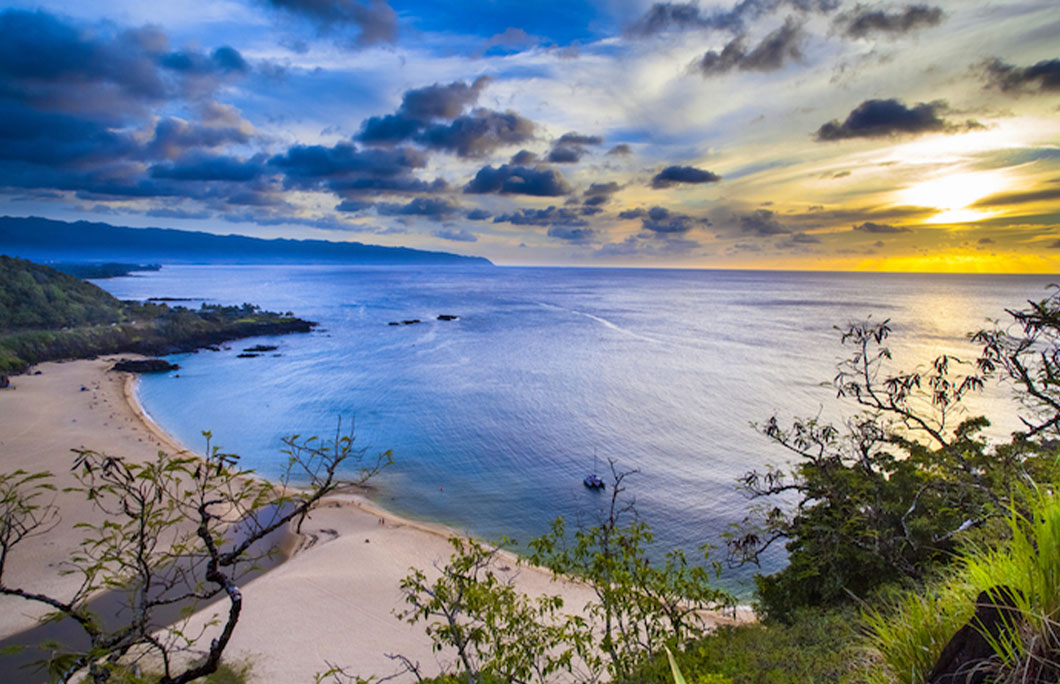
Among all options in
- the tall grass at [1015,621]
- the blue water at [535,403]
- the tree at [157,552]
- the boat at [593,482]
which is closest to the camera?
the tall grass at [1015,621]

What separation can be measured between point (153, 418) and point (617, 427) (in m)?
43.2

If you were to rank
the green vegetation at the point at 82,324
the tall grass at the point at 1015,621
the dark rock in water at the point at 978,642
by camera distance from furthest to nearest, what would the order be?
the green vegetation at the point at 82,324
the dark rock in water at the point at 978,642
the tall grass at the point at 1015,621

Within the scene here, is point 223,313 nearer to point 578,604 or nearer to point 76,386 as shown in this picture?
point 76,386

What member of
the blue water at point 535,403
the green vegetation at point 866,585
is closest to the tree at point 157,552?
the green vegetation at point 866,585

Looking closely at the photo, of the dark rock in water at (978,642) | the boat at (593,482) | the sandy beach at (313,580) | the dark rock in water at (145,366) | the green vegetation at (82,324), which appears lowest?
the sandy beach at (313,580)

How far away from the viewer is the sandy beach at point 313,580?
1859cm

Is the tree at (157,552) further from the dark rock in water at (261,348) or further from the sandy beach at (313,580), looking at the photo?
the dark rock in water at (261,348)

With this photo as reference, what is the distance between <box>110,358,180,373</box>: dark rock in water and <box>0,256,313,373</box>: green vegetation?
792cm

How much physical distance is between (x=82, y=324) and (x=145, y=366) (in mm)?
22164

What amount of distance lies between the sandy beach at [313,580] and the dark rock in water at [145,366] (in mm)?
22015

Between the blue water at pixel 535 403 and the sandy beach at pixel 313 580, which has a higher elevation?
the blue water at pixel 535 403

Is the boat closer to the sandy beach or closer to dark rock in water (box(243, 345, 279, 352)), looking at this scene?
the sandy beach

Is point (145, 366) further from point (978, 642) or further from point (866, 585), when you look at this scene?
point (978, 642)

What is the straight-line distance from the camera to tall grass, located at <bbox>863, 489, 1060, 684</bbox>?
2.86 meters
